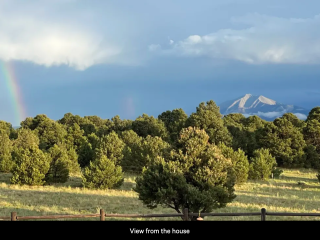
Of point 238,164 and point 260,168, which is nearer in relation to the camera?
Result: point 238,164

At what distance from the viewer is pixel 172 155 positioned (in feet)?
51.9

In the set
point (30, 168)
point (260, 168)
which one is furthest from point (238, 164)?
point (30, 168)

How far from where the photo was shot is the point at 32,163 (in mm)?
30297

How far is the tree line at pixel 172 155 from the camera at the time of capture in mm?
15281

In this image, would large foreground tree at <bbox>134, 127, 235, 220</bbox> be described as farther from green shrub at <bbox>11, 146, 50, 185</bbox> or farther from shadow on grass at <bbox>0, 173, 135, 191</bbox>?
green shrub at <bbox>11, 146, 50, 185</bbox>

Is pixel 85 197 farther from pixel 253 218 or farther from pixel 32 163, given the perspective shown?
pixel 253 218

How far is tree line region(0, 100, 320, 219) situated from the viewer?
15281 mm

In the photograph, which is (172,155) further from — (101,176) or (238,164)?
(238,164)

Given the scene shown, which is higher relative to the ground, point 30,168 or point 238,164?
point 238,164

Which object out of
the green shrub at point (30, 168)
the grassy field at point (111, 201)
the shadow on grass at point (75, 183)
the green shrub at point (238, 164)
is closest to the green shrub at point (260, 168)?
the green shrub at point (238, 164)

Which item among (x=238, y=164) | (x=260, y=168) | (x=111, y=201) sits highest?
(x=238, y=164)

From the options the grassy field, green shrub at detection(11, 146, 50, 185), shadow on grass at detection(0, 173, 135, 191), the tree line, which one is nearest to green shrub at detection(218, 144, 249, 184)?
the tree line

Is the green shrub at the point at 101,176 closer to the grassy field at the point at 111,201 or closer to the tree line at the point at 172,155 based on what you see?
the tree line at the point at 172,155
